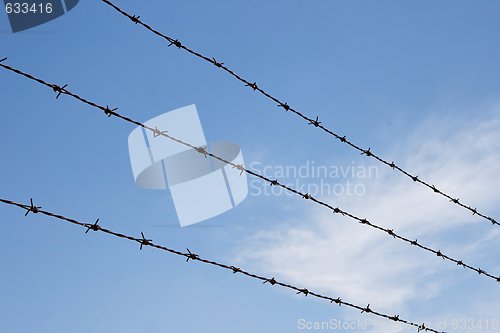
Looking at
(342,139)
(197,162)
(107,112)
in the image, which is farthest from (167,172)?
(107,112)

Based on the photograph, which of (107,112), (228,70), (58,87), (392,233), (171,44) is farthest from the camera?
(392,233)

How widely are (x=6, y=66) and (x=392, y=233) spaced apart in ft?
18.8

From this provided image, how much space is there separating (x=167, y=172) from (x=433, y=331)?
7.67 metres

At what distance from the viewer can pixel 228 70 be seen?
21.5 ft

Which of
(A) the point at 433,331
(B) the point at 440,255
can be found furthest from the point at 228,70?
(A) the point at 433,331

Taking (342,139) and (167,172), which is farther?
(167,172)

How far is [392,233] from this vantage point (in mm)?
7871

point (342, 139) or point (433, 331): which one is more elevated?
point (342, 139)

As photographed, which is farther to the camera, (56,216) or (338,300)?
(338,300)

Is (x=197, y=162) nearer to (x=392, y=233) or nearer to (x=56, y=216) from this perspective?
(x=392, y=233)

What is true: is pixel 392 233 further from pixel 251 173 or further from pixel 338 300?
pixel 251 173

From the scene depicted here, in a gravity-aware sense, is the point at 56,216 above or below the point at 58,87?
below

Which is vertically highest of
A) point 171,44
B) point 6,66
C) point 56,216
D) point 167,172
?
point 167,172

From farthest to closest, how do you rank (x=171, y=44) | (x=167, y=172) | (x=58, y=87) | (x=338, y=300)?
(x=167, y=172), (x=338, y=300), (x=171, y=44), (x=58, y=87)
